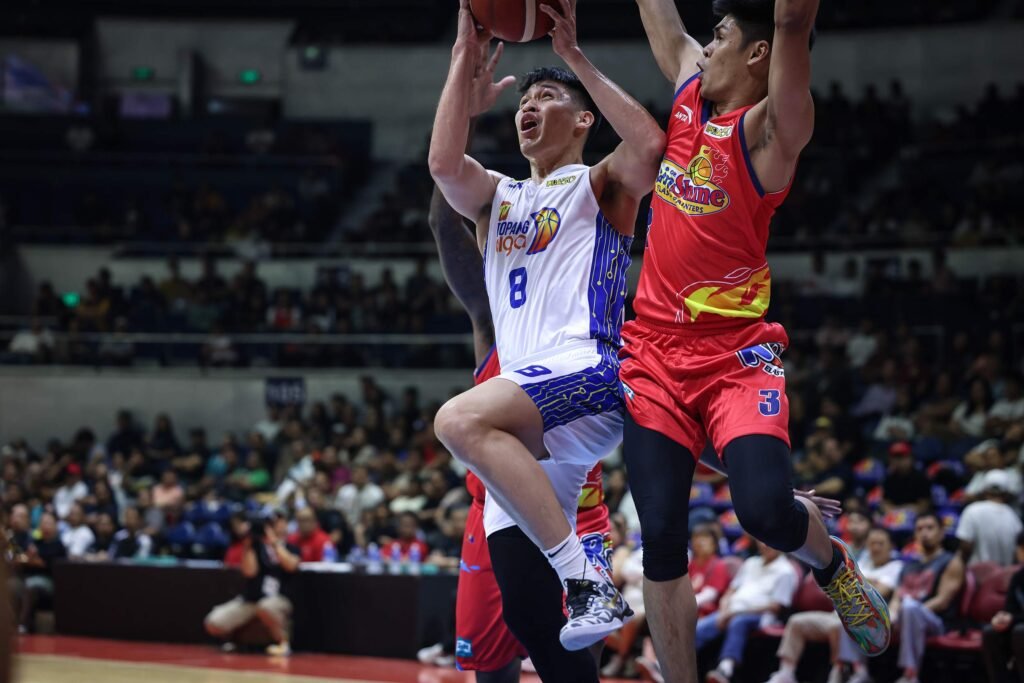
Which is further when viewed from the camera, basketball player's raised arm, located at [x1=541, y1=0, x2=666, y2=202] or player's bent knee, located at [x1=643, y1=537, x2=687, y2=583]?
basketball player's raised arm, located at [x1=541, y1=0, x2=666, y2=202]

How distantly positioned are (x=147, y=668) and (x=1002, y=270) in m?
13.9

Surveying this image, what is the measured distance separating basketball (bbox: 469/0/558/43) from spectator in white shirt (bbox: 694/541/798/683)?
6836 millimetres

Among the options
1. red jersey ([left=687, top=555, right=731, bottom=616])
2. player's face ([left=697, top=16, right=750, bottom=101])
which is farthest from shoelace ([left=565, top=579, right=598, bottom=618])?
red jersey ([left=687, top=555, right=731, bottom=616])

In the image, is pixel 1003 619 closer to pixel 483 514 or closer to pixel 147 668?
pixel 483 514

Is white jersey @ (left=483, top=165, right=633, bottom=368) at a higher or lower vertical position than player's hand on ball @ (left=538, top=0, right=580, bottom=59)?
lower

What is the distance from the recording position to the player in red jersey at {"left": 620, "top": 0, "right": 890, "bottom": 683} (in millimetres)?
4785

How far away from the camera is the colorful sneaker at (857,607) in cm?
533

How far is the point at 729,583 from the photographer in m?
11.8

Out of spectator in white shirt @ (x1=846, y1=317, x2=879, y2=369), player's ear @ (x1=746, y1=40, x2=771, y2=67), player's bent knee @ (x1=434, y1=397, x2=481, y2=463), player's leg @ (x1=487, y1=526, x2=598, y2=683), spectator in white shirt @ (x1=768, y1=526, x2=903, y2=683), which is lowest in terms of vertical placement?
spectator in white shirt @ (x1=768, y1=526, x2=903, y2=683)

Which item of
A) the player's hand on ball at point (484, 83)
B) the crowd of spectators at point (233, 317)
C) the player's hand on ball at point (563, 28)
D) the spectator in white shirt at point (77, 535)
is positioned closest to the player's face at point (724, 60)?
the player's hand on ball at point (563, 28)

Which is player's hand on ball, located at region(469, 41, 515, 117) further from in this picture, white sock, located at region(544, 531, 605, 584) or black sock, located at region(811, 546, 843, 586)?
black sock, located at region(811, 546, 843, 586)

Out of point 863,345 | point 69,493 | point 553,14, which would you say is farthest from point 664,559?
point 69,493

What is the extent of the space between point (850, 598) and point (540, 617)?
1.31 metres

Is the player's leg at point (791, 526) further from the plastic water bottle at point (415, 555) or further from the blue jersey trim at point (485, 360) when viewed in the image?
the plastic water bottle at point (415, 555)
